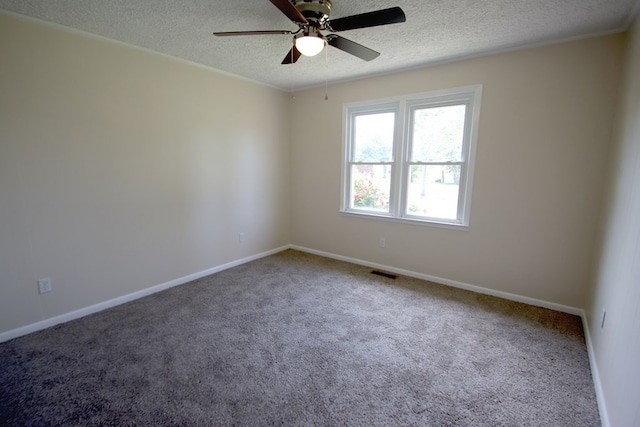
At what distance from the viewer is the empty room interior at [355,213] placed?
1729mm

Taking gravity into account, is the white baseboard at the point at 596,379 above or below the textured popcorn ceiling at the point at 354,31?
below

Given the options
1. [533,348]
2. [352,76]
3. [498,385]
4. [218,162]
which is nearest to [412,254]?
[533,348]

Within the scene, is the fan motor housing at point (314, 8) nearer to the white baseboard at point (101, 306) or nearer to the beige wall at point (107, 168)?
the beige wall at point (107, 168)

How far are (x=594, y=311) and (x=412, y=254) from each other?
1695mm

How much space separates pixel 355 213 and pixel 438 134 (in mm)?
1448

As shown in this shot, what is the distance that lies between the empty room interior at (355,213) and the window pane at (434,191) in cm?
3

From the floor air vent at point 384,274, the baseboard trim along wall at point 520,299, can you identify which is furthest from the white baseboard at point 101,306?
the floor air vent at point 384,274

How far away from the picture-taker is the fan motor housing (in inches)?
72.4

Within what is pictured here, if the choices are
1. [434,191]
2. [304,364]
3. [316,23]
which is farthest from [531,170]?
[304,364]

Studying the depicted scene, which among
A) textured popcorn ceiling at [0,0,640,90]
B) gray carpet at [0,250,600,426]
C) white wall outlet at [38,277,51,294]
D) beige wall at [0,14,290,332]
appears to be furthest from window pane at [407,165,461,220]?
white wall outlet at [38,277,51,294]

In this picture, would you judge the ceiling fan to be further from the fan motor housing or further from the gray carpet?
the gray carpet

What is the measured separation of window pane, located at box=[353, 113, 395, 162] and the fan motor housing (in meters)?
1.95

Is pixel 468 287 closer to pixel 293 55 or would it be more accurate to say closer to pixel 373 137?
pixel 373 137

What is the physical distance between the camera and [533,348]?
2186 mm
